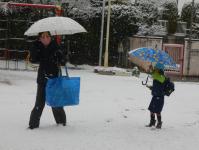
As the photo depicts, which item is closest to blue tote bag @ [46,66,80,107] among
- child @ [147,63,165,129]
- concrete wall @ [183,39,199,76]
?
child @ [147,63,165,129]

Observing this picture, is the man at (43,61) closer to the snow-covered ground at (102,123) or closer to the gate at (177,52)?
the snow-covered ground at (102,123)

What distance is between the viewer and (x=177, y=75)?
25281mm

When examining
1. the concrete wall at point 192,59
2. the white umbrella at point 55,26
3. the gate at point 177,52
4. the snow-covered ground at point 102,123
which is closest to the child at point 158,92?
the snow-covered ground at point 102,123

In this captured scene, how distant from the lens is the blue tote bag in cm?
875

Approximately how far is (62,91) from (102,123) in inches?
50.4

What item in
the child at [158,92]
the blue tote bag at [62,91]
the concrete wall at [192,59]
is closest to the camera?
the blue tote bag at [62,91]

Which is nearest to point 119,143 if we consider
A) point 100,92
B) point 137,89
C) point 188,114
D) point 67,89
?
point 67,89

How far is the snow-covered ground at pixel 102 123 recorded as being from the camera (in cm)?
801

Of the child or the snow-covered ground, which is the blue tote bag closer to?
the snow-covered ground

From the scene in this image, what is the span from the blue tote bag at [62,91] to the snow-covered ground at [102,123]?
48 centimetres

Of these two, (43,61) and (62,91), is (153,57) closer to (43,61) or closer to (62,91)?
(62,91)

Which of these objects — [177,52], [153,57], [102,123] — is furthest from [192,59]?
[102,123]

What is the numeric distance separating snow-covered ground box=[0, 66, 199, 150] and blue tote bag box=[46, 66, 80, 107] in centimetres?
48

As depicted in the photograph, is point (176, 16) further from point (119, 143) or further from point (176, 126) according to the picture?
point (119, 143)
